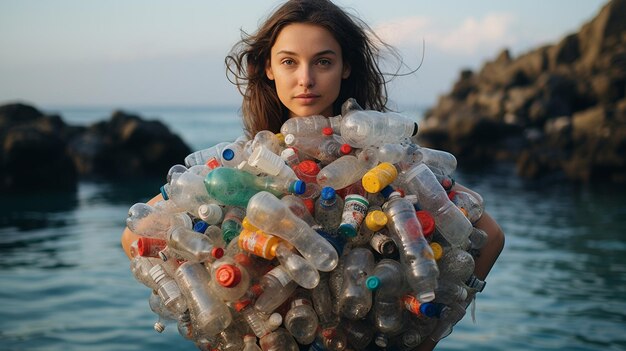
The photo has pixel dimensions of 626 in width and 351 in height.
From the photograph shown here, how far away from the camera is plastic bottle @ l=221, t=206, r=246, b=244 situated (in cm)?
289

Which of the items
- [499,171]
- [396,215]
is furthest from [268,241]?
[499,171]

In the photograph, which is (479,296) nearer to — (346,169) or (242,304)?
(346,169)

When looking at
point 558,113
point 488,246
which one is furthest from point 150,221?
point 558,113

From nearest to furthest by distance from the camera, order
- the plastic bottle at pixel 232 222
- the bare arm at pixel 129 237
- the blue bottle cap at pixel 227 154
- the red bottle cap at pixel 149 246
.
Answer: the plastic bottle at pixel 232 222 < the red bottle cap at pixel 149 246 < the blue bottle cap at pixel 227 154 < the bare arm at pixel 129 237

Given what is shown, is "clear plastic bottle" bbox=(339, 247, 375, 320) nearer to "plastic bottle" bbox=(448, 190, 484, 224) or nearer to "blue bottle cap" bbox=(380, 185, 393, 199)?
"blue bottle cap" bbox=(380, 185, 393, 199)

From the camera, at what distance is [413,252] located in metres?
2.76

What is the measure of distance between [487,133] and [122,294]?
22064 mm

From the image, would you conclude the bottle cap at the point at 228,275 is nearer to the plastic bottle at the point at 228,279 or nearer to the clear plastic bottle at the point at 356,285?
the plastic bottle at the point at 228,279

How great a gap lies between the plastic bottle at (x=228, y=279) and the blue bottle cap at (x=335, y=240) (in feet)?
1.03

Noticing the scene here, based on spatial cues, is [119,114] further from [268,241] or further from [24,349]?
[268,241]

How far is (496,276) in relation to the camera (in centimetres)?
960

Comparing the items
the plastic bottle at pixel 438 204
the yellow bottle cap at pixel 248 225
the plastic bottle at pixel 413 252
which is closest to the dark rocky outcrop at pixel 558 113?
the plastic bottle at pixel 438 204

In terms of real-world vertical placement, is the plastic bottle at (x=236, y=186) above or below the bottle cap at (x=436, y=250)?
above

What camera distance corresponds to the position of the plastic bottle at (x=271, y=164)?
9.64 ft
